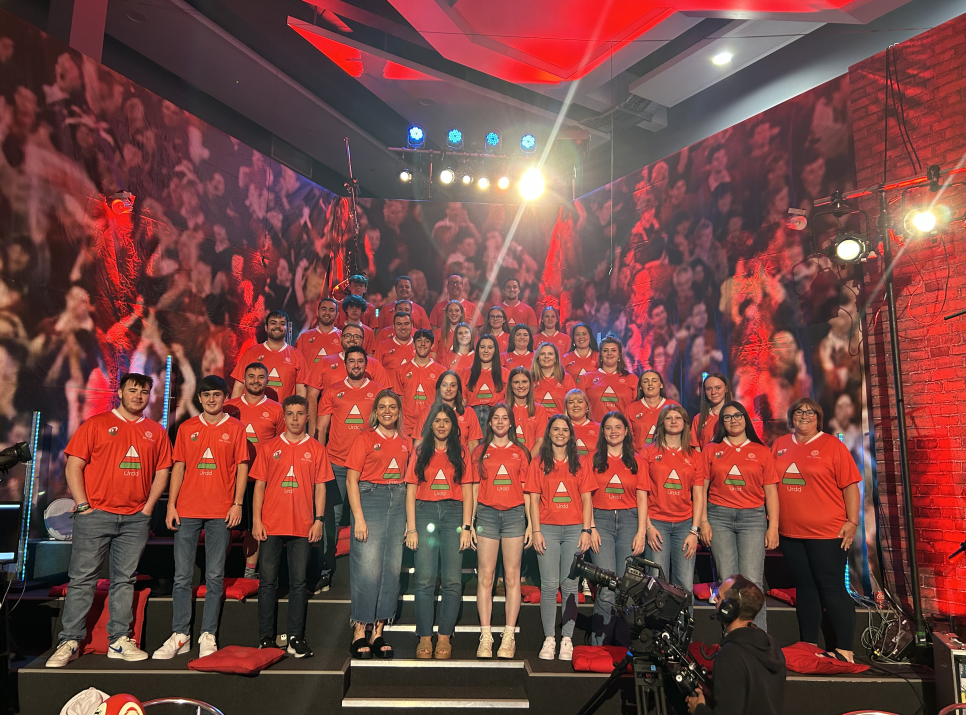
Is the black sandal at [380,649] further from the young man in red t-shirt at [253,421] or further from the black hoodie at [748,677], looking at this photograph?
the black hoodie at [748,677]

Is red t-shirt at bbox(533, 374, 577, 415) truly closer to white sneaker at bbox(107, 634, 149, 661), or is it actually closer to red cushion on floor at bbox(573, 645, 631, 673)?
red cushion on floor at bbox(573, 645, 631, 673)

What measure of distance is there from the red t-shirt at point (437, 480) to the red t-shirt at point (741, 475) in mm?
1729

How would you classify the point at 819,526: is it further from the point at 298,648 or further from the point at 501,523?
the point at 298,648

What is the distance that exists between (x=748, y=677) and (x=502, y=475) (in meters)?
1.95

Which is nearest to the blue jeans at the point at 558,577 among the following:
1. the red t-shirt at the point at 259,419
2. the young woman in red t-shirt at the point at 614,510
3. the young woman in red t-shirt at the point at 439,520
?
the young woman in red t-shirt at the point at 614,510

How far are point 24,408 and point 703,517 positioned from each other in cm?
504

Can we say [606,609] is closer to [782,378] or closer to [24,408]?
[782,378]

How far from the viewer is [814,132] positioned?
573cm

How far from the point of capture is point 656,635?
10.3 ft

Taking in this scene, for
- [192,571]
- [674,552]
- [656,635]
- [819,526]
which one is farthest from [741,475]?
[192,571]

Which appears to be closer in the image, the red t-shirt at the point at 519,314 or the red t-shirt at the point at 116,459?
the red t-shirt at the point at 116,459

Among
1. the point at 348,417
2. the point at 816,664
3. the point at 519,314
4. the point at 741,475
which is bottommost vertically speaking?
the point at 816,664

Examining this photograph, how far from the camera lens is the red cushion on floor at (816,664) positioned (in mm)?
4055

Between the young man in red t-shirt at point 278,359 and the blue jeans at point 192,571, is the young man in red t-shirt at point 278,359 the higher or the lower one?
the higher one
